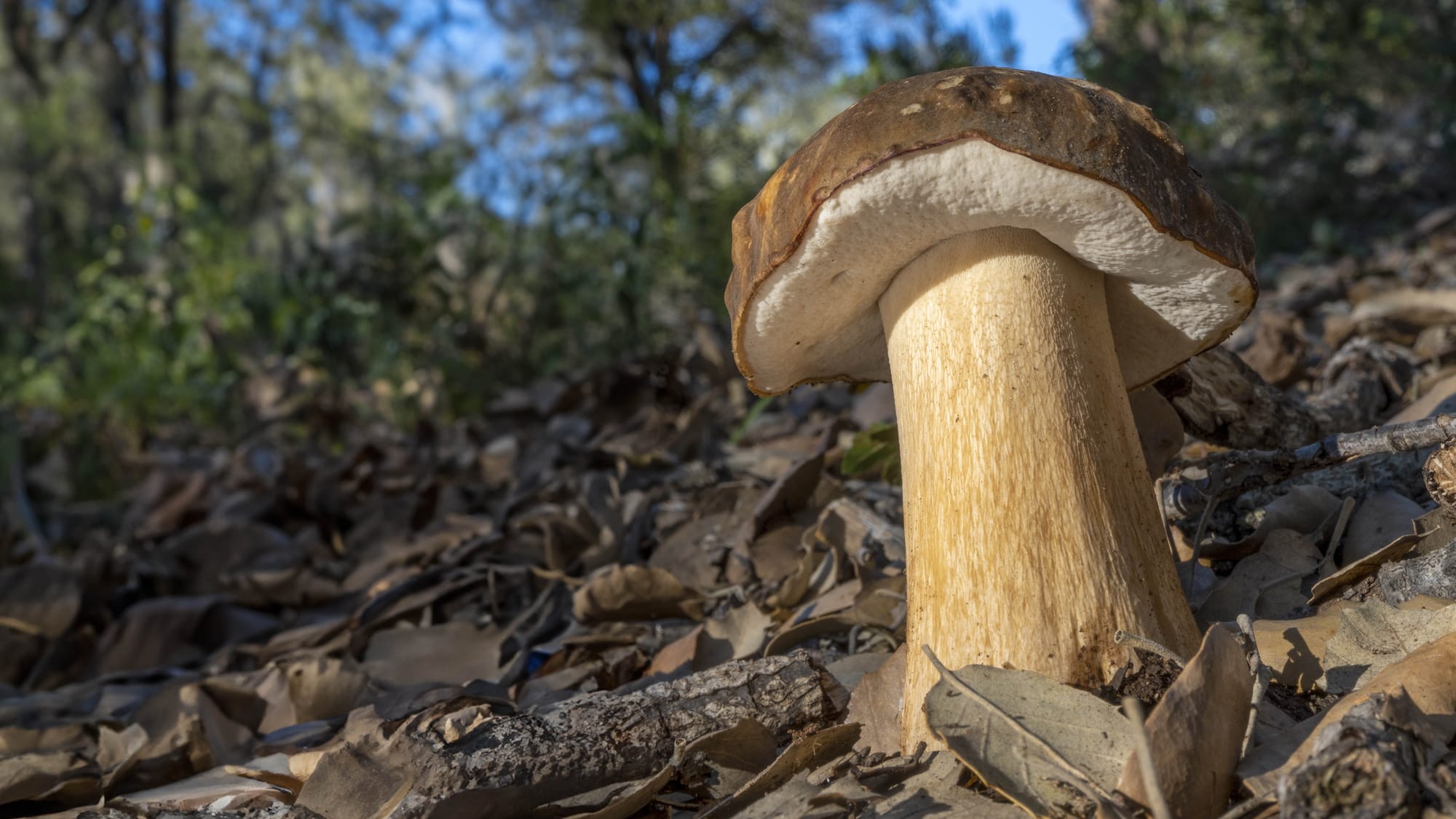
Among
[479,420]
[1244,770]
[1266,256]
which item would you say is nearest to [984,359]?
[1244,770]

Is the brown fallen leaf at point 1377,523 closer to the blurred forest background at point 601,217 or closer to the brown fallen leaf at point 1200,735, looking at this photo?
the brown fallen leaf at point 1200,735

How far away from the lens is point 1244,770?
3.81 feet

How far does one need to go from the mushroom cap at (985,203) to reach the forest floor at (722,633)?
49 centimetres

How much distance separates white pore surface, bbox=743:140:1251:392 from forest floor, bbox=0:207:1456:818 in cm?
32

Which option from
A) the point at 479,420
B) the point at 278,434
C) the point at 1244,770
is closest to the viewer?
the point at 1244,770

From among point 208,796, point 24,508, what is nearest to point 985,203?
point 208,796

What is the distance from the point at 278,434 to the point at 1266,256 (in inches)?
262

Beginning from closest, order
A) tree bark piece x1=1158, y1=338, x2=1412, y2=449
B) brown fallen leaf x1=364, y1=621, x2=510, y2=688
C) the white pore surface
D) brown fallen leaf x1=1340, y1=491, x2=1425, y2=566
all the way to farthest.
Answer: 1. the white pore surface
2. brown fallen leaf x1=1340, y1=491, x2=1425, y2=566
3. tree bark piece x1=1158, y1=338, x2=1412, y2=449
4. brown fallen leaf x1=364, y1=621, x2=510, y2=688

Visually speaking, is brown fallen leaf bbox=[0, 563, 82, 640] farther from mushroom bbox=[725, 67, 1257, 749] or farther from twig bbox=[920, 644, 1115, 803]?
twig bbox=[920, 644, 1115, 803]

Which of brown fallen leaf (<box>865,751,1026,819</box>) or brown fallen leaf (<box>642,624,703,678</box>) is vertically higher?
brown fallen leaf (<box>642,624,703,678</box>)

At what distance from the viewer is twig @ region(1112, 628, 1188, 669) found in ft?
4.43

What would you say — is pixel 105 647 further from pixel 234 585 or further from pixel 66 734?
pixel 66 734

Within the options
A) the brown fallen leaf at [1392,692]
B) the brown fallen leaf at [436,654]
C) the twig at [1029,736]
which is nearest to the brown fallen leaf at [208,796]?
the brown fallen leaf at [436,654]

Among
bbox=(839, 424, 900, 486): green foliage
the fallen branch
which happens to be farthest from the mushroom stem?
bbox=(839, 424, 900, 486): green foliage
